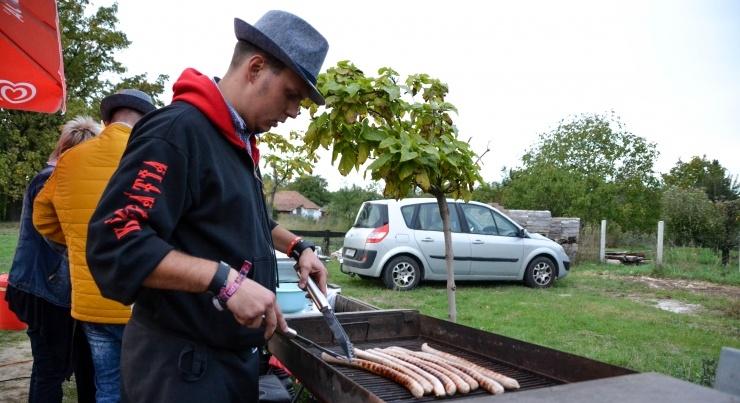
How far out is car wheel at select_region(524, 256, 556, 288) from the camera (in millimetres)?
12391

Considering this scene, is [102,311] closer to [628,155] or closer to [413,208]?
[413,208]

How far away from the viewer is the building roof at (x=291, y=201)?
72062 millimetres

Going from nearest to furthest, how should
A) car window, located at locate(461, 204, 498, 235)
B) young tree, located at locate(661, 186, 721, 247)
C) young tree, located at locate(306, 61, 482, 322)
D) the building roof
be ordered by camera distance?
young tree, located at locate(306, 61, 482, 322) → car window, located at locate(461, 204, 498, 235) → young tree, located at locate(661, 186, 721, 247) → the building roof

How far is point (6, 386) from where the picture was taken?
4.88 meters

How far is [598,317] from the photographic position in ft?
29.5

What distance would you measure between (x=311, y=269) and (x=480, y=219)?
1004 cm

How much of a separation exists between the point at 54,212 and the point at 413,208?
894 centimetres

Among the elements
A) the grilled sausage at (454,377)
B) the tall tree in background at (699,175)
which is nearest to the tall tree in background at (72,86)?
the grilled sausage at (454,377)

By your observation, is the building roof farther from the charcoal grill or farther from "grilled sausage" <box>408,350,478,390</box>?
"grilled sausage" <box>408,350,478,390</box>

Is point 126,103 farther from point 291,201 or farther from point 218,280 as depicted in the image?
point 291,201

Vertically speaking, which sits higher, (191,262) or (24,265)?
(191,262)

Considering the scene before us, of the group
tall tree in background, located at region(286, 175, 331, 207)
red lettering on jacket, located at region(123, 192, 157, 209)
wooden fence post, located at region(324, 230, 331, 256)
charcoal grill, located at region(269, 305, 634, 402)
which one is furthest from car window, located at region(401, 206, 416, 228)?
tall tree in background, located at region(286, 175, 331, 207)

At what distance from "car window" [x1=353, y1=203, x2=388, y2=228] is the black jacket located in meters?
9.62

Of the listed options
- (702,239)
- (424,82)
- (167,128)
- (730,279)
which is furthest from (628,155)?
(167,128)
